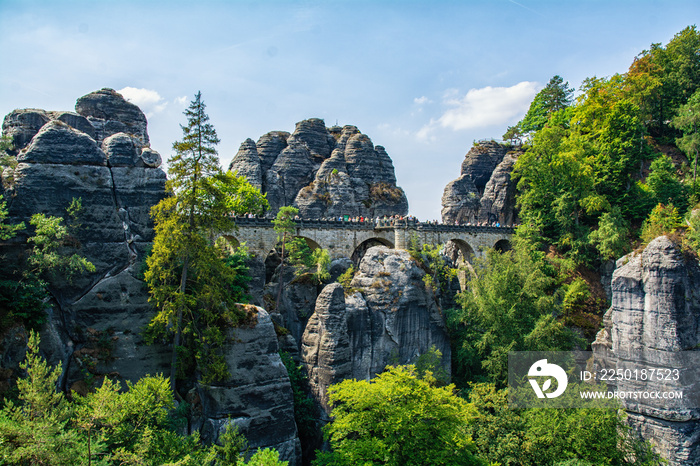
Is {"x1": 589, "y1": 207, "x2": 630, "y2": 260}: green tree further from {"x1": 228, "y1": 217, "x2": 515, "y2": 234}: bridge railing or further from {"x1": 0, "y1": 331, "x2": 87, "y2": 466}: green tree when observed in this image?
{"x1": 0, "y1": 331, "x2": 87, "y2": 466}: green tree

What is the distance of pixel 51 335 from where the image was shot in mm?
16016

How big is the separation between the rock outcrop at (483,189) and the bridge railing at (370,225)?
5.56 m

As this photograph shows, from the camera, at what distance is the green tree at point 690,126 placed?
113 feet

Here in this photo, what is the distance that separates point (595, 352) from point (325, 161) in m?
29.8

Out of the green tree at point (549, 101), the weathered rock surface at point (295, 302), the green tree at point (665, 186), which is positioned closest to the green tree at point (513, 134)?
the green tree at point (549, 101)

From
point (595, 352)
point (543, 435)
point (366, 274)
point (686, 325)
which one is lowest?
point (543, 435)

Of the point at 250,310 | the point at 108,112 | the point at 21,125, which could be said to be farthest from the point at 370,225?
the point at 21,125

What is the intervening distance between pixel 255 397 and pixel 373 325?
9457mm

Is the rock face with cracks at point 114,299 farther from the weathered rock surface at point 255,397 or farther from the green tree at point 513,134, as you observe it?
the green tree at point 513,134

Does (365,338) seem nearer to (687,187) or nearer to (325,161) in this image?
(325,161)

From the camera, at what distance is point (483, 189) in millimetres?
51250

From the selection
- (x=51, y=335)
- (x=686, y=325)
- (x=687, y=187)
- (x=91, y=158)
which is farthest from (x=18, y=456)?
(x=687, y=187)

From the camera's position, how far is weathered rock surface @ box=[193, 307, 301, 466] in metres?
17.5

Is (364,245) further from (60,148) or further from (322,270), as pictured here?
(60,148)
